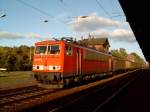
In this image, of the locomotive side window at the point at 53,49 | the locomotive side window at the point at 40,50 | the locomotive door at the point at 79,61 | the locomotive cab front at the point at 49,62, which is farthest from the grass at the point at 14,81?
the locomotive door at the point at 79,61

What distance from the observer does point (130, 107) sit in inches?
497

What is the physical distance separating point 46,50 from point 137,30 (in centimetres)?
925

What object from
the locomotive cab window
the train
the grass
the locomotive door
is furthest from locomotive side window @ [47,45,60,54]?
the locomotive door

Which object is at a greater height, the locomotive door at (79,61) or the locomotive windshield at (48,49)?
the locomotive windshield at (48,49)

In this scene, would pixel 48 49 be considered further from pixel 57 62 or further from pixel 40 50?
pixel 57 62

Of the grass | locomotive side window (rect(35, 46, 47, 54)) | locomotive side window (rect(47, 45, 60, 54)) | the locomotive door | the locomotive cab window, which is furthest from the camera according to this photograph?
the locomotive door

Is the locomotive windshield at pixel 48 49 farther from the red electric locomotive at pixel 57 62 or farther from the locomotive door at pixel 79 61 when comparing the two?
the locomotive door at pixel 79 61

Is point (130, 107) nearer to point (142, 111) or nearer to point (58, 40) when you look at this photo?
point (142, 111)

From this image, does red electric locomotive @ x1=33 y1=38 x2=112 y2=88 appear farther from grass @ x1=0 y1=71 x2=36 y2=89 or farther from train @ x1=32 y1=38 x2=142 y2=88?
grass @ x1=0 y1=71 x2=36 y2=89

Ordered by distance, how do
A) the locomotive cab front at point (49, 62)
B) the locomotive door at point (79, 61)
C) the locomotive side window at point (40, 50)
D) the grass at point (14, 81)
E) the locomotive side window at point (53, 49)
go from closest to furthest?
the locomotive cab front at point (49, 62)
the locomotive side window at point (53, 49)
the locomotive side window at point (40, 50)
the grass at point (14, 81)
the locomotive door at point (79, 61)

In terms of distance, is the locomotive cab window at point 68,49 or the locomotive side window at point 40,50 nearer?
the locomotive cab window at point 68,49

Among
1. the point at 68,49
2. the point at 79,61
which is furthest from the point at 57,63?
the point at 79,61

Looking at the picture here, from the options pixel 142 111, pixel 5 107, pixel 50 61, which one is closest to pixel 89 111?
pixel 142 111

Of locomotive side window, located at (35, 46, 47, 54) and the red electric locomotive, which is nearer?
the red electric locomotive
